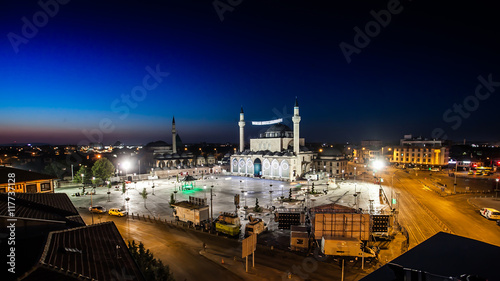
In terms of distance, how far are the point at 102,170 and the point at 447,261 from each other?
2382 inches

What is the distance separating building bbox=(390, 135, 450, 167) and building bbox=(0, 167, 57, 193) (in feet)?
335

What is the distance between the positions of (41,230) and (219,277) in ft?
36.6

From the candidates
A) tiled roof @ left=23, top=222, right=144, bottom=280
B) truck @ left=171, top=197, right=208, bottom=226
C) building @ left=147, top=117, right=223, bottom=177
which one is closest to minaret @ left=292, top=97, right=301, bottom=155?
building @ left=147, top=117, right=223, bottom=177

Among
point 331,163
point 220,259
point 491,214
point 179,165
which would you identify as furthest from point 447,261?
point 179,165

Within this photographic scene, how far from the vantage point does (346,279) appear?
16094 millimetres

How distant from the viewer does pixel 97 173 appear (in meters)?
53.2

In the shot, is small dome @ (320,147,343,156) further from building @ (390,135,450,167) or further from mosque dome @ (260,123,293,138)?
building @ (390,135,450,167)

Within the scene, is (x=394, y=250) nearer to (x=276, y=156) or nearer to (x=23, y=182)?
(x=23, y=182)

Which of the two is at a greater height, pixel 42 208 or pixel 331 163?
pixel 42 208

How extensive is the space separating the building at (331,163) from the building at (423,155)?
34.8 metres

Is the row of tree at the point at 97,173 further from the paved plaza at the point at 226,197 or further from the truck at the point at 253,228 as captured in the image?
the truck at the point at 253,228

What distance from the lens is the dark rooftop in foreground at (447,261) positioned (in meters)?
6.18

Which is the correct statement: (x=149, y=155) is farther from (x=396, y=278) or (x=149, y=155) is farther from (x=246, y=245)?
(x=396, y=278)

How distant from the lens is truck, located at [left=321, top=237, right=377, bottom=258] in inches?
737
